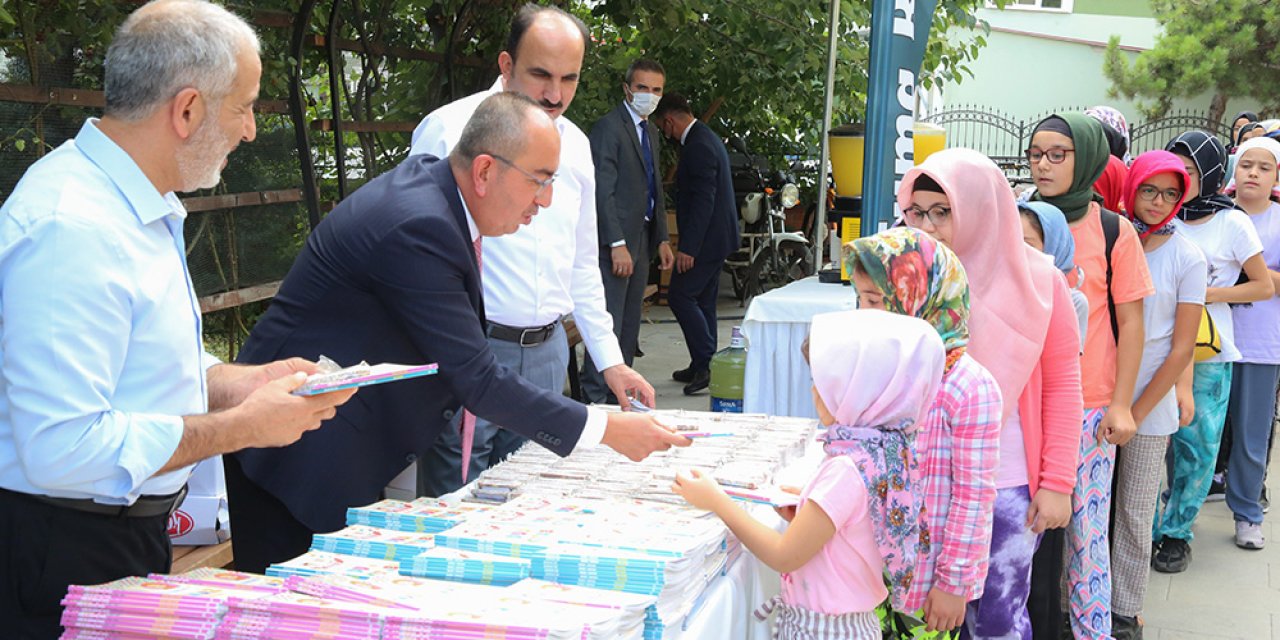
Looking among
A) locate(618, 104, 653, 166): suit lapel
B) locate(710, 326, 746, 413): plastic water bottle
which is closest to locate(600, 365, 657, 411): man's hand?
locate(710, 326, 746, 413): plastic water bottle

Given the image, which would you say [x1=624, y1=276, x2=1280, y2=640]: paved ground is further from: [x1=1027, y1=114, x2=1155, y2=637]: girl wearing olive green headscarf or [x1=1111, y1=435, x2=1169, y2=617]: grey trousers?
[x1=1027, y1=114, x2=1155, y2=637]: girl wearing olive green headscarf

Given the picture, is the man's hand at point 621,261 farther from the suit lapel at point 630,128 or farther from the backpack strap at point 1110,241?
the backpack strap at point 1110,241

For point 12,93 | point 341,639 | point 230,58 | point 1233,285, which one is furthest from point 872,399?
point 1233,285

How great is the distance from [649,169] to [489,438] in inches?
162

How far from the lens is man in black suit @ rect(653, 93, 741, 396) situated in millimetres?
8312

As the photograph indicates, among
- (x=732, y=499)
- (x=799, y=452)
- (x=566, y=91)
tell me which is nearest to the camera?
(x=732, y=499)

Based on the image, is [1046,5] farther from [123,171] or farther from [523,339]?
[123,171]

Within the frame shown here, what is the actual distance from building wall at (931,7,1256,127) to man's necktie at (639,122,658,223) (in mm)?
22567

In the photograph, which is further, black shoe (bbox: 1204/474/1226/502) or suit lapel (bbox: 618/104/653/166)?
suit lapel (bbox: 618/104/653/166)

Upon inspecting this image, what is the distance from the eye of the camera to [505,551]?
2039 mm

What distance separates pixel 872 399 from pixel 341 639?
1100 millimetres

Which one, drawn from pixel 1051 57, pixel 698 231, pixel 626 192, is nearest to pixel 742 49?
pixel 698 231

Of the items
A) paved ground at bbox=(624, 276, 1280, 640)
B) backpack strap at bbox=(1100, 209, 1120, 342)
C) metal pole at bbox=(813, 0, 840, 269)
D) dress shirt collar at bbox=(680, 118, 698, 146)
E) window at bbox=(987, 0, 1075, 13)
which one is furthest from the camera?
window at bbox=(987, 0, 1075, 13)

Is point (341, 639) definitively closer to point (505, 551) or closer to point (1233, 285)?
point (505, 551)
